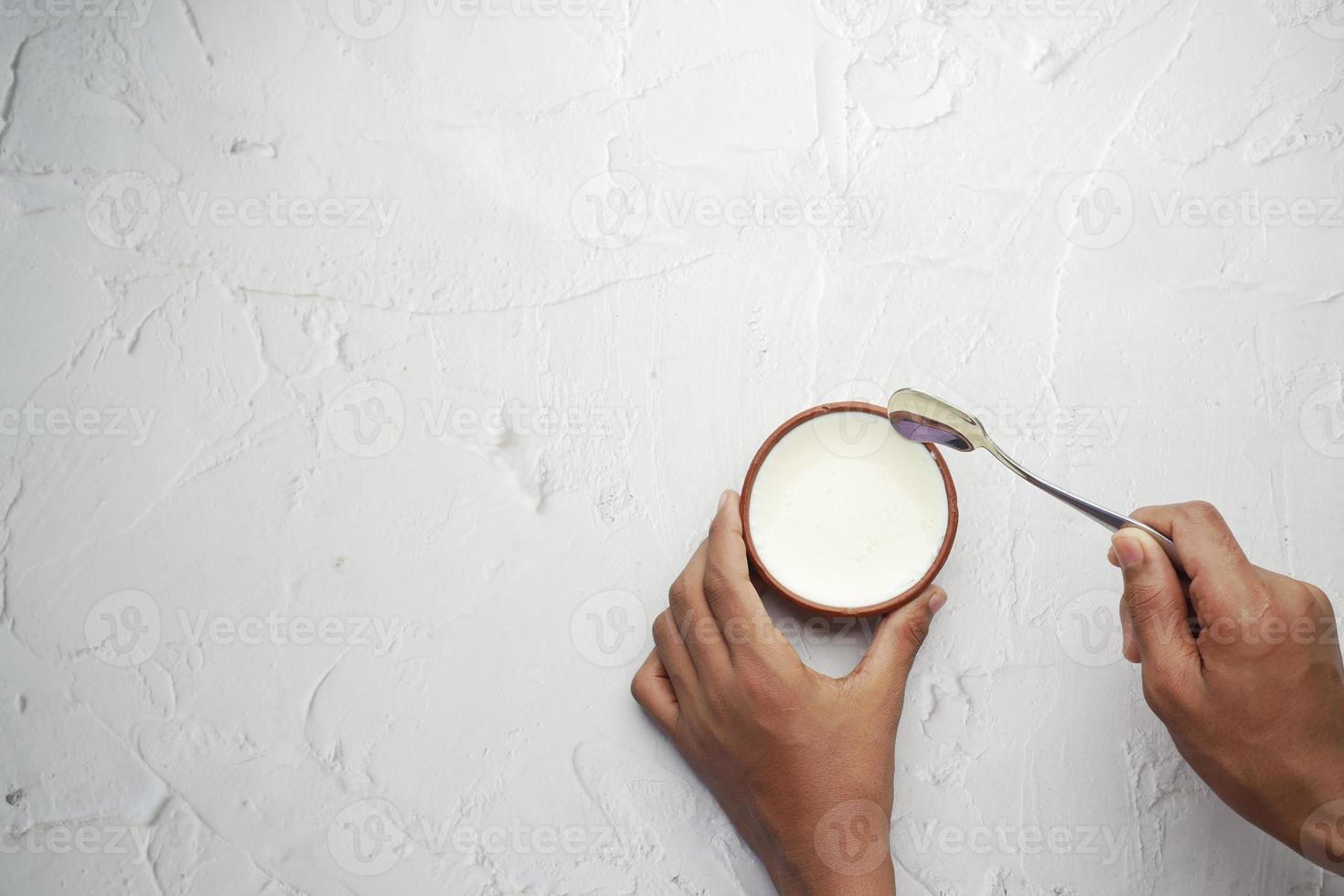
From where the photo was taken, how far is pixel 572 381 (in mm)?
1118

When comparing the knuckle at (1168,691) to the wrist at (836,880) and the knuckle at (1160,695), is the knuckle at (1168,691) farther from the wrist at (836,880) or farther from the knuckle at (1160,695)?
the wrist at (836,880)

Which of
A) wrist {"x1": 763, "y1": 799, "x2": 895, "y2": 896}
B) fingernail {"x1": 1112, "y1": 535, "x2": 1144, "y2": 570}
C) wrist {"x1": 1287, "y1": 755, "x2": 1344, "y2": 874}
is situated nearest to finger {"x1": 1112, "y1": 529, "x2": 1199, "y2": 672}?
fingernail {"x1": 1112, "y1": 535, "x2": 1144, "y2": 570}

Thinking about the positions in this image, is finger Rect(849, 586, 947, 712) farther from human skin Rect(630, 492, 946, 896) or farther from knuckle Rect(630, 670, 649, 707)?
knuckle Rect(630, 670, 649, 707)

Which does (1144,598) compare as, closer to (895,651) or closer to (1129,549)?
(1129,549)

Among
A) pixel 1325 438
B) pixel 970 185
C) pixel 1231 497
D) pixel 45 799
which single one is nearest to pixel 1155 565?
pixel 1231 497

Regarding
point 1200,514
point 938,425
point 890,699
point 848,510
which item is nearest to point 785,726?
point 890,699

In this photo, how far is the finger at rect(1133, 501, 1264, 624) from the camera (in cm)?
86

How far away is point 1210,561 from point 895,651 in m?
0.32

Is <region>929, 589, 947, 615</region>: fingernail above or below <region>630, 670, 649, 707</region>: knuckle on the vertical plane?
above

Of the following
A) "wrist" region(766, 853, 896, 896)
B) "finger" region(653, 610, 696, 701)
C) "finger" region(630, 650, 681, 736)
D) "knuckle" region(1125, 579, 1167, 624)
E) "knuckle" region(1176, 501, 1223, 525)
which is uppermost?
"knuckle" region(1176, 501, 1223, 525)

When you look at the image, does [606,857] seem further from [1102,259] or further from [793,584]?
[1102,259]

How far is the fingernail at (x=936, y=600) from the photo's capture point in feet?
3.33

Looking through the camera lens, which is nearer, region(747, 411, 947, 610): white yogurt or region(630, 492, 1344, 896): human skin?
region(630, 492, 1344, 896): human skin

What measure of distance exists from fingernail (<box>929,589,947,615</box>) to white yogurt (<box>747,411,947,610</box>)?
0.03 m
